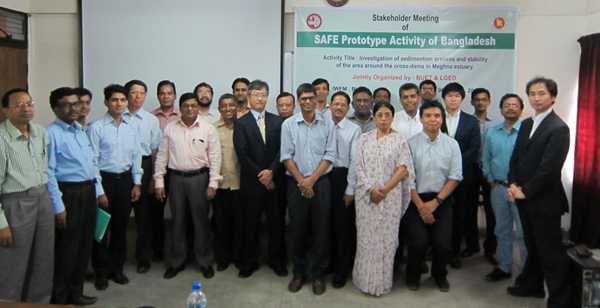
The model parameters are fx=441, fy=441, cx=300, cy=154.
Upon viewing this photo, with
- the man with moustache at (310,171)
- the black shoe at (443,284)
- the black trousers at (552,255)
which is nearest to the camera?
the black trousers at (552,255)

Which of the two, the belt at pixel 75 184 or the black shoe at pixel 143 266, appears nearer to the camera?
the belt at pixel 75 184

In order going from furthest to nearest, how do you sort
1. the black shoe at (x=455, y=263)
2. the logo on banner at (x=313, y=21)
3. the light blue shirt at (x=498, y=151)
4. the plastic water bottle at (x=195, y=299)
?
1. the logo on banner at (x=313, y=21)
2. the black shoe at (x=455, y=263)
3. the light blue shirt at (x=498, y=151)
4. the plastic water bottle at (x=195, y=299)

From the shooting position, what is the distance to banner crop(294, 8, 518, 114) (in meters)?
4.62

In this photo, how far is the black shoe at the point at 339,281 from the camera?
3.38 metres

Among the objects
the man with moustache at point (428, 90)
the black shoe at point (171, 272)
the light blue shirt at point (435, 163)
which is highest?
the man with moustache at point (428, 90)

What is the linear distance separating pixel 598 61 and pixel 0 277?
510 cm

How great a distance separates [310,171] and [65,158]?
5.40ft

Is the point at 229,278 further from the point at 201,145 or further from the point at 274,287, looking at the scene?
the point at 201,145

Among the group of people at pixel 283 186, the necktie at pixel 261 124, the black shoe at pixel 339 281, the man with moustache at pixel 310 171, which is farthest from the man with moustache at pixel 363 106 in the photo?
the black shoe at pixel 339 281

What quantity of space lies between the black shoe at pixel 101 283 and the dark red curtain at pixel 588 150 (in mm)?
4374

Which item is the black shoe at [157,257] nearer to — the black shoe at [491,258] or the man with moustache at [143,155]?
the man with moustache at [143,155]

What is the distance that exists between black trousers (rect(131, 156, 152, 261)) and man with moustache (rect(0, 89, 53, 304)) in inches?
36.0

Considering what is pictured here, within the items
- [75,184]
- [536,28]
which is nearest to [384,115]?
[75,184]

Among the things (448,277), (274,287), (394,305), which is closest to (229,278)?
(274,287)
